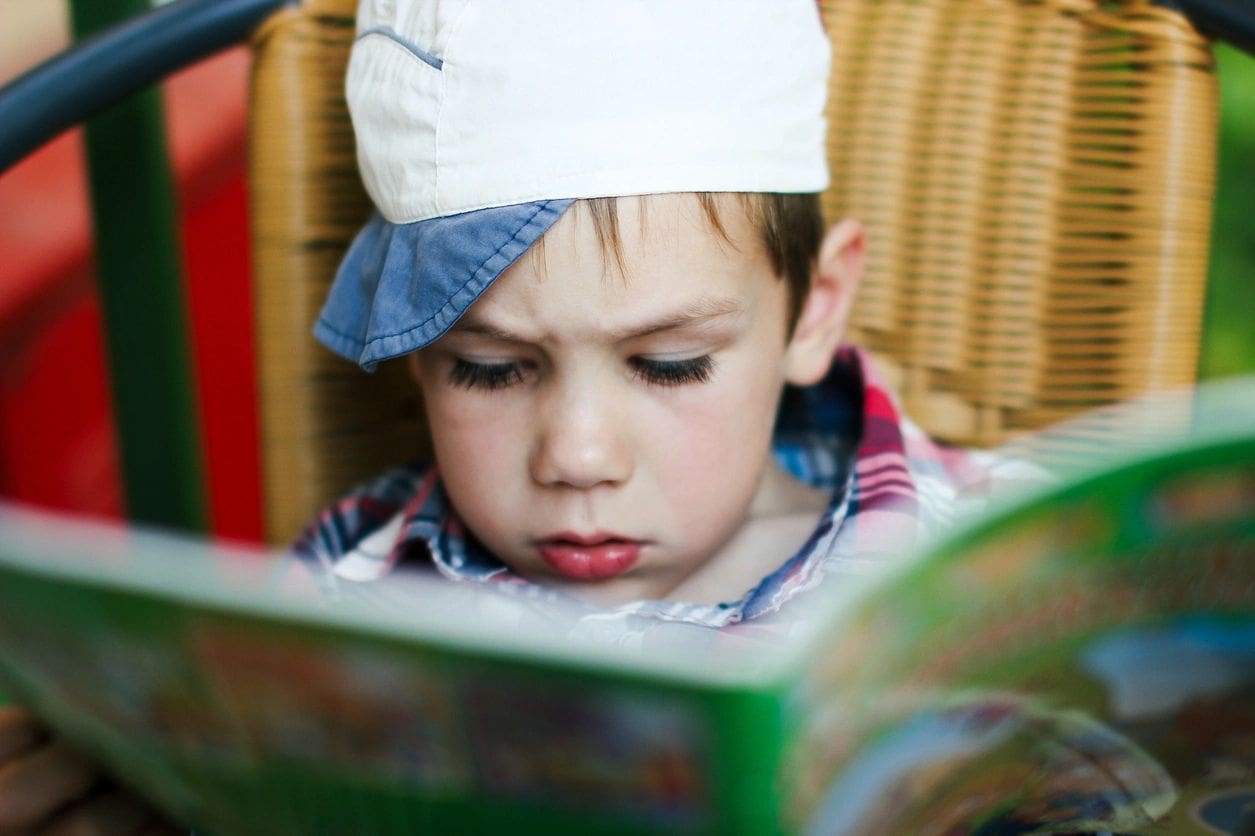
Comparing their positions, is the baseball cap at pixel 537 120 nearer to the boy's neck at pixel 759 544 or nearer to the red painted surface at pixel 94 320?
the boy's neck at pixel 759 544

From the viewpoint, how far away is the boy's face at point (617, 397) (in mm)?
748

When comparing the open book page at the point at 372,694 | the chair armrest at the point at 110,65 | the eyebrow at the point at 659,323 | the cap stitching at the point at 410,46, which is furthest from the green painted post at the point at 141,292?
the open book page at the point at 372,694

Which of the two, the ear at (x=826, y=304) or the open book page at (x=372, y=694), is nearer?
the open book page at (x=372, y=694)

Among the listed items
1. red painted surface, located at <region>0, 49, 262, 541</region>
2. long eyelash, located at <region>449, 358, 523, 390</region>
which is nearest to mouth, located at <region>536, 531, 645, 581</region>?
long eyelash, located at <region>449, 358, 523, 390</region>

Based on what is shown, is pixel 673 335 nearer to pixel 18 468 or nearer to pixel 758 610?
pixel 758 610

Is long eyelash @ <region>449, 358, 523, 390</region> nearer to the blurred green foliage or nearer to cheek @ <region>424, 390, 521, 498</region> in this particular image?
cheek @ <region>424, 390, 521, 498</region>

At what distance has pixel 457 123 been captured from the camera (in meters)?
0.74

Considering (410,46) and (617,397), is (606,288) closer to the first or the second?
(617,397)

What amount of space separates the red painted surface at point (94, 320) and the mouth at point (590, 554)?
1.03 m

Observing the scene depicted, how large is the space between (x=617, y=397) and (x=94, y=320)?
1276mm

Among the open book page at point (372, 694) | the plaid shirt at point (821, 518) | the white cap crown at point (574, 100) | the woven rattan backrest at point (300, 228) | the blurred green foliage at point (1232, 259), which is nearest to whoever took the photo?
the open book page at point (372, 694)

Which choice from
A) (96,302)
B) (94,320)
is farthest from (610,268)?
(94,320)

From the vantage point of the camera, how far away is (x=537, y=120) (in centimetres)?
73

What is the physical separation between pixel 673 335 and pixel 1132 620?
0.37 metres
